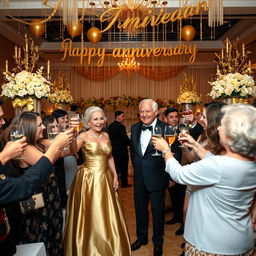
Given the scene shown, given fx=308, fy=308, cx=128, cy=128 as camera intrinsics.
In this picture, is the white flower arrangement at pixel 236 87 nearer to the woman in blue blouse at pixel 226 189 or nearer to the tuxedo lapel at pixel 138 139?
the tuxedo lapel at pixel 138 139

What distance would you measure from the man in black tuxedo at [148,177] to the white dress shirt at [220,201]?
1.62 metres

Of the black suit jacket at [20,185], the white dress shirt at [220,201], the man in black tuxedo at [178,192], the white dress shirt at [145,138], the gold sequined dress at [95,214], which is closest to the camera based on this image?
the black suit jacket at [20,185]

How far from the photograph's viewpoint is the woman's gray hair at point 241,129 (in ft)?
5.59

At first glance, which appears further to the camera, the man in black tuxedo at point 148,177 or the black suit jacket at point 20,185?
the man in black tuxedo at point 148,177

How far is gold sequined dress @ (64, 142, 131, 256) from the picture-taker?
128 inches

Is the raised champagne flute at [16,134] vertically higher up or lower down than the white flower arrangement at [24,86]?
lower down

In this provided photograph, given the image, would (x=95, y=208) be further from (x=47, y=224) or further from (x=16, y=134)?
(x=16, y=134)

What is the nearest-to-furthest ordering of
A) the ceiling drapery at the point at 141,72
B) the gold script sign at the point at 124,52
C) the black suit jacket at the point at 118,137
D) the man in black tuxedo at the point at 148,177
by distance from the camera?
the man in black tuxedo at the point at 148,177 < the gold script sign at the point at 124,52 < the black suit jacket at the point at 118,137 < the ceiling drapery at the point at 141,72

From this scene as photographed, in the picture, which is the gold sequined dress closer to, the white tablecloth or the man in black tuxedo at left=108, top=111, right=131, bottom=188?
the white tablecloth

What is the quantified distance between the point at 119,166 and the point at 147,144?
3.65 meters

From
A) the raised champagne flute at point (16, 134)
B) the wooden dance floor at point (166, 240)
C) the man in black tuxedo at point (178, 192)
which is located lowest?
the wooden dance floor at point (166, 240)

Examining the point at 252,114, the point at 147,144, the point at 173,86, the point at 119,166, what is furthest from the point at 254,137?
the point at 173,86

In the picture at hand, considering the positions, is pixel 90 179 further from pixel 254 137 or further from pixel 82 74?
pixel 82 74

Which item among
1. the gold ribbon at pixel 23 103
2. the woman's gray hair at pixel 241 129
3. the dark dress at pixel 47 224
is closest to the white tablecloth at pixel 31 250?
the dark dress at pixel 47 224
